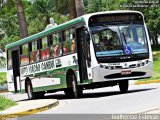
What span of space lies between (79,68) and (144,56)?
252 centimetres

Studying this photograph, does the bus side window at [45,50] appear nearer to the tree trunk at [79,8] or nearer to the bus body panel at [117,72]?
the bus body panel at [117,72]

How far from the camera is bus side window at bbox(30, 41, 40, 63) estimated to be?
26.2 meters

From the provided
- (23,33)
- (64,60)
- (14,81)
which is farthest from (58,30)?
(23,33)

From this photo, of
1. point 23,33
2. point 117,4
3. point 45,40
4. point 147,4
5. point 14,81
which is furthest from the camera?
point 117,4

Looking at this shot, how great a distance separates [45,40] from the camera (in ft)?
82.6

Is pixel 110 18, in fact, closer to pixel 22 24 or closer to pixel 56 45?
pixel 56 45

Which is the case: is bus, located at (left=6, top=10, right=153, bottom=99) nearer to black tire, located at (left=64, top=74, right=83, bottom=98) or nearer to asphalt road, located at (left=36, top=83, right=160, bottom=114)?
black tire, located at (left=64, top=74, right=83, bottom=98)

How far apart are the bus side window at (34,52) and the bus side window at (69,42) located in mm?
3303

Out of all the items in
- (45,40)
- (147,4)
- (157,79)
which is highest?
(147,4)

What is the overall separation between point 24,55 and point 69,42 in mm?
5664

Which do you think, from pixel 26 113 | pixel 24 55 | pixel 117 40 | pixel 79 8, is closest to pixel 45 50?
pixel 24 55

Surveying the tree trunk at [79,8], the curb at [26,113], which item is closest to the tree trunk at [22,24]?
the tree trunk at [79,8]

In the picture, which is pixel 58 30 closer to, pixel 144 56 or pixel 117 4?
pixel 144 56

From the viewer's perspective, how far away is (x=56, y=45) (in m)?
24.0
